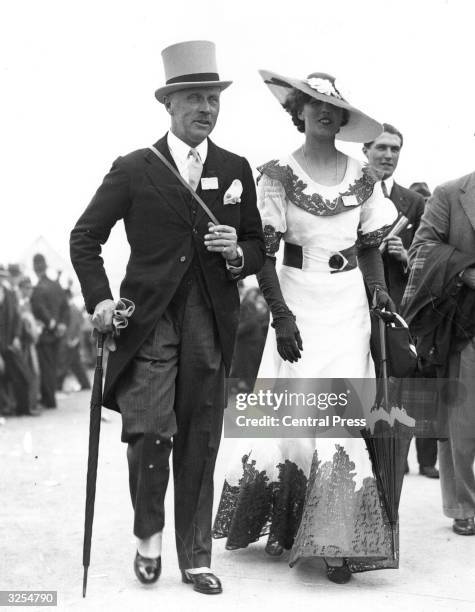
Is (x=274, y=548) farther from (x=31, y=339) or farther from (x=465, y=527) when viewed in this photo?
(x=31, y=339)

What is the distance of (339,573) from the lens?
16.0 feet

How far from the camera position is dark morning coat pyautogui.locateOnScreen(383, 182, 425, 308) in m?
7.01

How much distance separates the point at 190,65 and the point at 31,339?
971 centimetres

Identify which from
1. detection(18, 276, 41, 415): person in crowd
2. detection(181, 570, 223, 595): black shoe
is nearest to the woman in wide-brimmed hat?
detection(181, 570, 223, 595): black shoe

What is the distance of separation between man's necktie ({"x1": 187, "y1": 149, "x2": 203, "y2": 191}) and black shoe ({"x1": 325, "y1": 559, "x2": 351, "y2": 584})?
1.77 meters

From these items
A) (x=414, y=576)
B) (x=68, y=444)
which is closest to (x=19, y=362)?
(x=68, y=444)

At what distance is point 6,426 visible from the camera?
12.2 metres

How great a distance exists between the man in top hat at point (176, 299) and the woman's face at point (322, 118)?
641 millimetres

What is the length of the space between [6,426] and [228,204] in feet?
26.3

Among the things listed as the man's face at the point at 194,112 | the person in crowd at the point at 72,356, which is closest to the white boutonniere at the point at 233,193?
the man's face at the point at 194,112

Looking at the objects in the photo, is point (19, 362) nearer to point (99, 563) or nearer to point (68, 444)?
point (68, 444)

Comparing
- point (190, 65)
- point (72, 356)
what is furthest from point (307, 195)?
point (72, 356)

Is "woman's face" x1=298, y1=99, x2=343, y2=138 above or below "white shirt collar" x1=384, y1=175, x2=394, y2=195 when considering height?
above

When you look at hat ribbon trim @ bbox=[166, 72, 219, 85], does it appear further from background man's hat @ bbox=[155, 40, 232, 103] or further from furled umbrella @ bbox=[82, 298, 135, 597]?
furled umbrella @ bbox=[82, 298, 135, 597]
